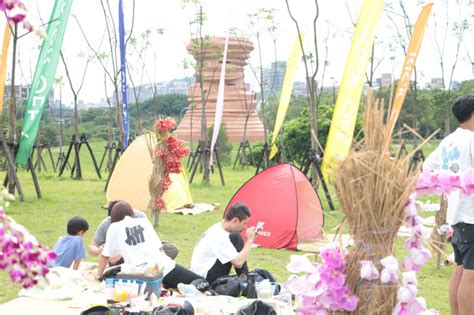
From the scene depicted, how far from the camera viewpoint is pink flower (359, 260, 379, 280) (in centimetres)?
276

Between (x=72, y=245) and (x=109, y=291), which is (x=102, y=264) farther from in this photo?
(x=109, y=291)

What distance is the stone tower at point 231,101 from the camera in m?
29.0

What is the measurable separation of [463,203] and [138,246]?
2.72 meters

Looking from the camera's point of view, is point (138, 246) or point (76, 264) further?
point (76, 264)

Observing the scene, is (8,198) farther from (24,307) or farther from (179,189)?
(179,189)

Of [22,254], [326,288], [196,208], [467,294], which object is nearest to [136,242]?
[467,294]

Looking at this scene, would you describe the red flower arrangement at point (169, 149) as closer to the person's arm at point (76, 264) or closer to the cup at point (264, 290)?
the person's arm at point (76, 264)

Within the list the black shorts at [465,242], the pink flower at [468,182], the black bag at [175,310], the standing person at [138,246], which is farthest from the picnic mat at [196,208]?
the pink flower at [468,182]

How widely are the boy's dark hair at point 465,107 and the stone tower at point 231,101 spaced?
24329 mm

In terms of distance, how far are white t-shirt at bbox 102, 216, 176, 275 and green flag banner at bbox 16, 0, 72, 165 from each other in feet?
16.3

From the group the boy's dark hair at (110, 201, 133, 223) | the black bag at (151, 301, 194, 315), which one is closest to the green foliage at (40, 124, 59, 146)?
the boy's dark hair at (110, 201, 133, 223)

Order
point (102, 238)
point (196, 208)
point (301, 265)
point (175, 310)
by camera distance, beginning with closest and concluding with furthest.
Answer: point (301, 265) < point (175, 310) < point (102, 238) < point (196, 208)

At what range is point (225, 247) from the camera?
18.8 ft

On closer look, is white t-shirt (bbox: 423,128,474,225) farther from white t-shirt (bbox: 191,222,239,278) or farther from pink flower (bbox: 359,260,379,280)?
white t-shirt (bbox: 191,222,239,278)
